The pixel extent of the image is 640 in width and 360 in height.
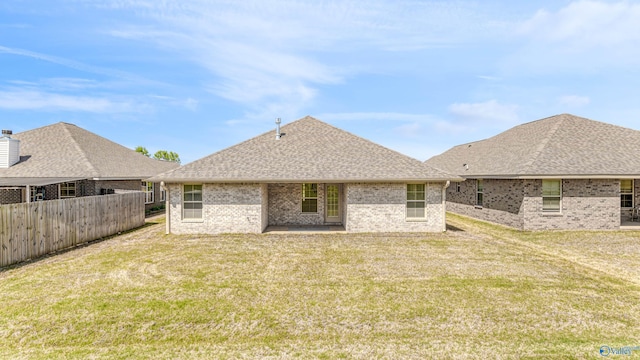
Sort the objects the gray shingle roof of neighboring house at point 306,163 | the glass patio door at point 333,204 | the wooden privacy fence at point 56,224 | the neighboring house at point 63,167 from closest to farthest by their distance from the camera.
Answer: the wooden privacy fence at point 56,224
the gray shingle roof of neighboring house at point 306,163
the glass patio door at point 333,204
the neighboring house at point 63,167

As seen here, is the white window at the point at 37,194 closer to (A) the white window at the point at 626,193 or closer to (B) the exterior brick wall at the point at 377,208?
(B) the exterior brick wall at the point at 377,208

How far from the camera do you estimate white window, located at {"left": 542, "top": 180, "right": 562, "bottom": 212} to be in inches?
589

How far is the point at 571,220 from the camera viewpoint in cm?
1495

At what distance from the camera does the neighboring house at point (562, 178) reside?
48.7 ft

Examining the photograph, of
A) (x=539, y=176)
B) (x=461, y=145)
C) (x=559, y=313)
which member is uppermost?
(x=461, y=145)

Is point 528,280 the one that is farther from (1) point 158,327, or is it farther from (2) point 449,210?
(2) point 449,210

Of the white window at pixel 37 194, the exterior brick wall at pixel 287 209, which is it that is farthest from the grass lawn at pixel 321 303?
the white window at pixel 37 194

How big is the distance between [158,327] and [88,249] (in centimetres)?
787

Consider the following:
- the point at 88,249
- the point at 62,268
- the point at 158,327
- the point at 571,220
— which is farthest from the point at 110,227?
the point at 571,220

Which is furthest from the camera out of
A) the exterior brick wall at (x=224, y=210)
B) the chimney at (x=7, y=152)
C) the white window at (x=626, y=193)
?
the chimney at (x=7, y=152)

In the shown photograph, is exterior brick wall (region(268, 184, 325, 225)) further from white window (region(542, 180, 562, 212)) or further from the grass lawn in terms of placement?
white window (region(542, 180, 562, 212))

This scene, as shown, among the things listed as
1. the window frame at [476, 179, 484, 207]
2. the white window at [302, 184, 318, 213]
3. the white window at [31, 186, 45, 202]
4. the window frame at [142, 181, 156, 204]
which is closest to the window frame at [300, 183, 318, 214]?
the white window at [302, 184, 318, 213]

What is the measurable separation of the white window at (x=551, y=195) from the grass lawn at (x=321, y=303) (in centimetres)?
397

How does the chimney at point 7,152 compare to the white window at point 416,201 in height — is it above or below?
above
